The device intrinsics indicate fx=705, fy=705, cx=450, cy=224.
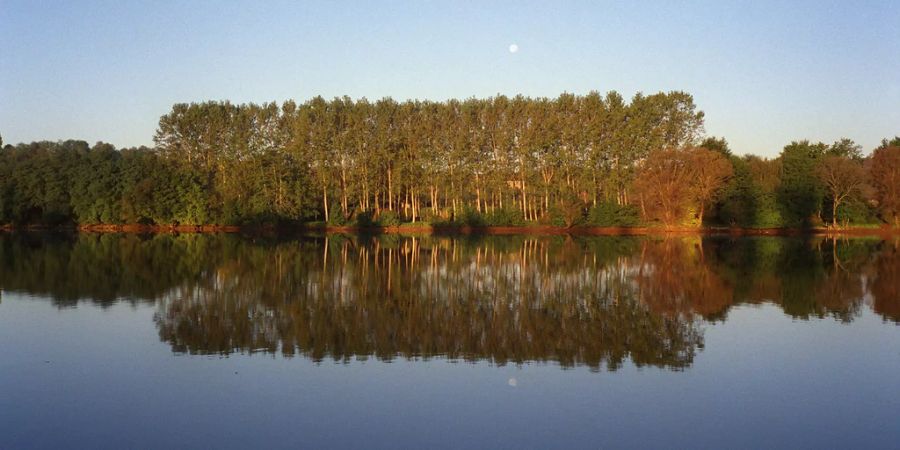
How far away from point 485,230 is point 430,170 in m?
8.64

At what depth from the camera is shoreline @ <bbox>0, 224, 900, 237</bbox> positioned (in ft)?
208

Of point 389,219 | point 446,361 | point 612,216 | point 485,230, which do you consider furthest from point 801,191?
point 446,361

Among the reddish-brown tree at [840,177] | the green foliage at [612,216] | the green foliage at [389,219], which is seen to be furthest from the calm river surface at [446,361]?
the reddish-brown tree at [840,177]

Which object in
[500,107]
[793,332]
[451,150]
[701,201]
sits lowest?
[793,332]

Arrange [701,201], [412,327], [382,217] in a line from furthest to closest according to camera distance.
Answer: [382,217], [701,201], [412,327]

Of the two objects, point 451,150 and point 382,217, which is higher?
point 451,150

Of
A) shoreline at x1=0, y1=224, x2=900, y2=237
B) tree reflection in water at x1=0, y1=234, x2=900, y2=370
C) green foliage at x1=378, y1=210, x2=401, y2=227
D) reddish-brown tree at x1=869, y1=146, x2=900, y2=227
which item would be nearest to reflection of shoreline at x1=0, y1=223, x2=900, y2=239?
shoreline at x1=0, y1=224, x2=900, y2=237

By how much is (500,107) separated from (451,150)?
6.52 metres

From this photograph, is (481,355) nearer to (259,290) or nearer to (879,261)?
(259,290)

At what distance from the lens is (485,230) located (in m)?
67.4

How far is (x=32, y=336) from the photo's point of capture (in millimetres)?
14531

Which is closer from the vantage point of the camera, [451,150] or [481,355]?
[481,355]

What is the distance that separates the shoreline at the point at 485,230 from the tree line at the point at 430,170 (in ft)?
2.69

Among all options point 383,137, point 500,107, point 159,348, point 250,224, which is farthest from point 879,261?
point 250,224
